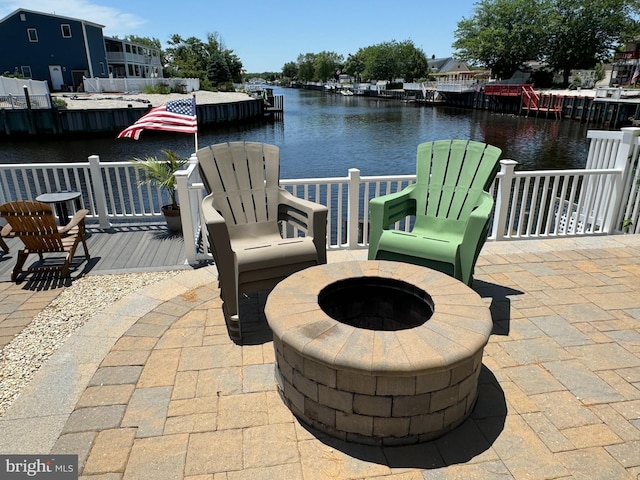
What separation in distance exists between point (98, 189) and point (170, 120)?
1302 mm

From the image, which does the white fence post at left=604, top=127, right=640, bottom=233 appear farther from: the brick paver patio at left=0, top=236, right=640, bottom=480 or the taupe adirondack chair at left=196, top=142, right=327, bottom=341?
the taupe adirondack chair at left=196, top=142, right=327, bottom=341

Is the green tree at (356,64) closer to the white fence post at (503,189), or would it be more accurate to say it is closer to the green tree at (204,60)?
the green tree at (204,60)

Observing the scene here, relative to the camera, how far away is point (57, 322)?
3.17 m

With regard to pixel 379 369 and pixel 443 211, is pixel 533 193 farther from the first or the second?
pixel 379 369

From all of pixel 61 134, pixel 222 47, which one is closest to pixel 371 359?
pixel 61 134

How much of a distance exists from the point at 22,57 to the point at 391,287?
1600 inches

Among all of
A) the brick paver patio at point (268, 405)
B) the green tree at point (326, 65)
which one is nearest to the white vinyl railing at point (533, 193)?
the brick paver patio at point (268, 405)

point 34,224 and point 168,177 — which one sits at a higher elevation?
point 168,177

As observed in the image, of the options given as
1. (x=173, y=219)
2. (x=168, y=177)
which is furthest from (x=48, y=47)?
(x=173, y=219)

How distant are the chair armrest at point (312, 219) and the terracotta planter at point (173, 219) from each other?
210 centimetres

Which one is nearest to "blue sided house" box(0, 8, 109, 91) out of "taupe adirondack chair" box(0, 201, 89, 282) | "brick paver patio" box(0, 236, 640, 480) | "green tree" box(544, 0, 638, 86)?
"taupe adirondack chair" box(0, 201, 89, 282)

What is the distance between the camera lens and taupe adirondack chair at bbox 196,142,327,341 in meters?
2.87

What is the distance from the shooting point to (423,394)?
6.15 ft

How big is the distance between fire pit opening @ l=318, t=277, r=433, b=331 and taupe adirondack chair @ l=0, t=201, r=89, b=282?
276 centimetres
